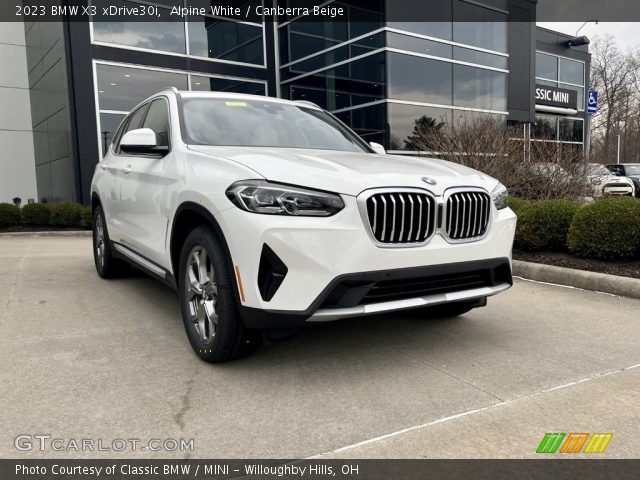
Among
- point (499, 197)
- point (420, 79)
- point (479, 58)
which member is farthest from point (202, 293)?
point (479, 58)

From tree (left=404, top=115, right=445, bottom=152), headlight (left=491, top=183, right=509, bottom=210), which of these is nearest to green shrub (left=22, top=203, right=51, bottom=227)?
tree (left=404, top=115, right=445, bottom=152)

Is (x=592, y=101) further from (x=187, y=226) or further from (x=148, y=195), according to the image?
(x=187, y=226)

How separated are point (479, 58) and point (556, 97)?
332 inches

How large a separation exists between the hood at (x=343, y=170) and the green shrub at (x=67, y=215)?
1000 centimetres

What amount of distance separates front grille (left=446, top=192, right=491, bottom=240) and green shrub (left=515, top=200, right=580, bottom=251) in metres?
3.37

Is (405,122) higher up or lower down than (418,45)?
lower down

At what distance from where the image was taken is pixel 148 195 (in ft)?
13.6

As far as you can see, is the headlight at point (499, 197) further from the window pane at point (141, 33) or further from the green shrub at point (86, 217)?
the window pane at point (141, 33)

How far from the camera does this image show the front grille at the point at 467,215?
3174mm

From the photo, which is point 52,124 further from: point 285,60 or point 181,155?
point 181,155

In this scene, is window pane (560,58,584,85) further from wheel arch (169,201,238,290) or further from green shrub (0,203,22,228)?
wheel arch (169,201,238,290)

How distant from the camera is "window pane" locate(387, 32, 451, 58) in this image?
47.3 feet
